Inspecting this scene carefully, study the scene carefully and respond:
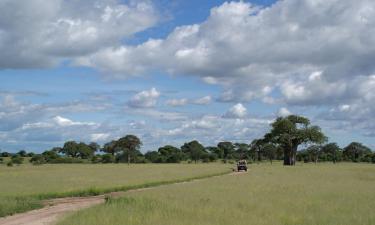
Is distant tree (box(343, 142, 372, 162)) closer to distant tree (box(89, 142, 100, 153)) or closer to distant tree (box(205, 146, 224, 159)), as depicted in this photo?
distant tree (box(205, 146, 224, 159))

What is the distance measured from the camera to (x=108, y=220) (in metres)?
18.3

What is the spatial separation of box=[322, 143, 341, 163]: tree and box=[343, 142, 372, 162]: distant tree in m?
4.63

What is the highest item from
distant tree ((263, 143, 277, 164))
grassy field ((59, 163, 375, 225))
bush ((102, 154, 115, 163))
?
distant tree ((263, 143, 277, 164))

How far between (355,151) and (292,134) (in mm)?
70897

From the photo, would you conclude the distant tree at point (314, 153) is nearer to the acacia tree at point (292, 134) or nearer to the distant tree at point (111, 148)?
the acacia tree at point (292, 134)

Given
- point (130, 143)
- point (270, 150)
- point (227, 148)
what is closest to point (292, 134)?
point (270, 150)

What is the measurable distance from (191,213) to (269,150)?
436ft

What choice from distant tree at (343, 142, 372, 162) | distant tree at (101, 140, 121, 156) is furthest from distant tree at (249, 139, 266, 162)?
distant tree at (101, 140, 121, 156)

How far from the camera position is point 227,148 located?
186 metres

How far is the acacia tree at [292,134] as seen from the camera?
10531 cm

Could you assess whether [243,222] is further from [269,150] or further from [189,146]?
[189,146]

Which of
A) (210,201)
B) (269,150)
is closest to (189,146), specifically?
(269,150)

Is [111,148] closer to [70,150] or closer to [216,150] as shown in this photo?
[70,150]

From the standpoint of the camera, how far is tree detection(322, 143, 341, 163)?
162 m
